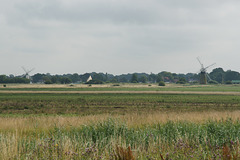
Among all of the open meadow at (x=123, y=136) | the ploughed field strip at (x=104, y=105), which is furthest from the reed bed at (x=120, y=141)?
the ploughed field strip at (x=104, y=105)

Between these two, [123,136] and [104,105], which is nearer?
[123,136]

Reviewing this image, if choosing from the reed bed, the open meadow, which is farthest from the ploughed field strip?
the reed bed

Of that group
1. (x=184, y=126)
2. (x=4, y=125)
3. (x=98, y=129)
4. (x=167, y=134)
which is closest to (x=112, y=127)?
(x=98, y=129)

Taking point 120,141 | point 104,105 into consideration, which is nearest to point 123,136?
point 120,141

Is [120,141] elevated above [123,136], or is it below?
above

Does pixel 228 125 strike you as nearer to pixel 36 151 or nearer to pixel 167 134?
pixel 167 134

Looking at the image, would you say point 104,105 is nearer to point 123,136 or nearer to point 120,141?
point 123,136

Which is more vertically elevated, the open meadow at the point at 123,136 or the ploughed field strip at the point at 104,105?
the open meadow at the point at 123,136

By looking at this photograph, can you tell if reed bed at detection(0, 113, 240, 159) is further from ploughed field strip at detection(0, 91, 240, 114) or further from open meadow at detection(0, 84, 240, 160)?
ploughed field strip at detection(0, 91, 240, 114)

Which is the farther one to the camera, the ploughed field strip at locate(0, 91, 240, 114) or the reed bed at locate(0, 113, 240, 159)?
the ploughed field strip at locate(0, 91, 240, 114)

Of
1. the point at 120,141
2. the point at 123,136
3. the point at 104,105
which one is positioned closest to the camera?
the point at 120,141

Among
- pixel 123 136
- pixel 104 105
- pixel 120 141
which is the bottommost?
pixel 104 105

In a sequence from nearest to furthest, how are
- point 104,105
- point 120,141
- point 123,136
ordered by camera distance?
1. point 120,141
2. point 123,136
3. point 104,105

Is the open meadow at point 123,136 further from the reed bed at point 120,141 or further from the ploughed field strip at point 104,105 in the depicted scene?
the ploughed field strip at point 104,105
